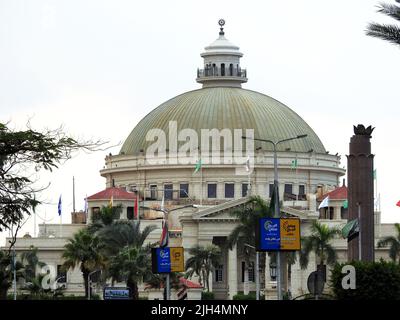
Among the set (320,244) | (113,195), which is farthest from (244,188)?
(320,244)

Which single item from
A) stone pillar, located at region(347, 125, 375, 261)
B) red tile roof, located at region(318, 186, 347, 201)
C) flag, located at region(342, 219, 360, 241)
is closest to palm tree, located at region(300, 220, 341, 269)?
stone pillar, located at region(347, 125, 375, 261)

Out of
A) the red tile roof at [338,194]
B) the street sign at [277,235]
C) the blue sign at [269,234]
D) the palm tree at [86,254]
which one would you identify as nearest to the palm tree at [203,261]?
the red tile roof at [338,194]

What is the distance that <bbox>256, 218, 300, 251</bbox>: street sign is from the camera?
70750 millimetres

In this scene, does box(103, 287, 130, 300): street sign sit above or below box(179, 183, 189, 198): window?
below

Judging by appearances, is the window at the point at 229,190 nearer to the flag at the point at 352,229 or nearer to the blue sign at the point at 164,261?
the flag at the point at 352,229

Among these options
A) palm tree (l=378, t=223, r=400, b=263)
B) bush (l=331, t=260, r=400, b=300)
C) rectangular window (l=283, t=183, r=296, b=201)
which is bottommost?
bush (l=331, t=260, r=400, b=300)

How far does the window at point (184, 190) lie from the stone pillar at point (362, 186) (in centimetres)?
9353

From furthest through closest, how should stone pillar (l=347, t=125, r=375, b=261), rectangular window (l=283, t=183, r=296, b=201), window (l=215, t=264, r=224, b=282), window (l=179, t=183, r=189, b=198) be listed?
1. window (l=179, t=183, r=189, b=198)
2. rectangular window (l=283, t=183, r=296, b=201)
3. window (l=215, t=264, r=224, b=282)
4. stone pillar (l=347, t=125, r=375, b=261)

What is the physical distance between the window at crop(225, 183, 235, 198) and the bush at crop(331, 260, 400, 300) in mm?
124342

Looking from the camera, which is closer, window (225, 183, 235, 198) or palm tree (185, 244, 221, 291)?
palm tree (185, 244, 221, 291)

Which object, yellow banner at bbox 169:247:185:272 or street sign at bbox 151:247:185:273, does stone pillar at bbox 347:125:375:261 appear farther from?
street sign at bbox 151:247:185:273
